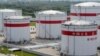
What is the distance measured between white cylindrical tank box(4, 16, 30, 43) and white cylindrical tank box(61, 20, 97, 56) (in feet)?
28.8

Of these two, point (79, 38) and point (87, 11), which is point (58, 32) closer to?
point (87, 11)

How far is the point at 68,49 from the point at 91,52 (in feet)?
6.14

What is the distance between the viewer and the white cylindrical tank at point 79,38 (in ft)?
80.0

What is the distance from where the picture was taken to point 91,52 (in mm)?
24812

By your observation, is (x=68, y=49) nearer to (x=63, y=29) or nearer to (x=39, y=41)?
(x=63, y=29)

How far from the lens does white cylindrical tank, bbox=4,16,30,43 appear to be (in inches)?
1286

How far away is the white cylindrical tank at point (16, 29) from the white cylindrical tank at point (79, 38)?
28.8ft

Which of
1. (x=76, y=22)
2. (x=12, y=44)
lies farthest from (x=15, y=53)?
(x=76, y=22)

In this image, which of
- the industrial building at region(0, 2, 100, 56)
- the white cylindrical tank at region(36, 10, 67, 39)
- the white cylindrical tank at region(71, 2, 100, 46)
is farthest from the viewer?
the white cylindrical tank at region(36, 10, 67, 39)

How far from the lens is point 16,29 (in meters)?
32.7

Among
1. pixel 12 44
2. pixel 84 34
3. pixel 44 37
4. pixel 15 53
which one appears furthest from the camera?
pixel 44 37

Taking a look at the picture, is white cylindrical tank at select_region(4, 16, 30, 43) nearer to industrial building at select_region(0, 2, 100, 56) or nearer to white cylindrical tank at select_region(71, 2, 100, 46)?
industrial building at select_region(0, 2, 100, 56)

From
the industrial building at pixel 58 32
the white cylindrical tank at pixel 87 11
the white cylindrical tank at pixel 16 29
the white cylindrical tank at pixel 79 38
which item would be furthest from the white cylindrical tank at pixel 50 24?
the white cylindrical tank at pixel 79 38

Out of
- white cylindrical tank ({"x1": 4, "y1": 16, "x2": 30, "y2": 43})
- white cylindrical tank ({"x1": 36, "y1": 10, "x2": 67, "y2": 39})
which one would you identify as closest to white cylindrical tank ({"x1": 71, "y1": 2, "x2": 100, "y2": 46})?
white cylindrical tank ({"x1": 36, "y1": 10, "x2": 67, "y2": 39})
